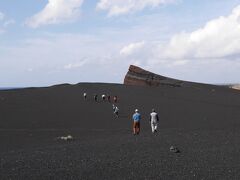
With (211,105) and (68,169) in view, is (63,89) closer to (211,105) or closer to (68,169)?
(211,105)

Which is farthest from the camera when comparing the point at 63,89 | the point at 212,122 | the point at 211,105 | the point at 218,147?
the point at 63,89

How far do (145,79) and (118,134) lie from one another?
91.0 ft

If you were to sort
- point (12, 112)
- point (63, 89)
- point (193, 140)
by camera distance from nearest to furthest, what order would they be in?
1. point (193, 140)
2. point (12, 112)
3. point (63, 89)

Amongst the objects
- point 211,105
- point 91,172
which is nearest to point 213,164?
point 91,172

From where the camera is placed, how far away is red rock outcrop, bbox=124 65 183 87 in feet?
188

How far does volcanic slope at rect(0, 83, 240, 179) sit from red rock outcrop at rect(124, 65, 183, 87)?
103cm

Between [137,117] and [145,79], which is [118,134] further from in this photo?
[145,79]

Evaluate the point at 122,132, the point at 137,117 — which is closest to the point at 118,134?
the point at 122,132

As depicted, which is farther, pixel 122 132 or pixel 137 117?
pixel 122 132

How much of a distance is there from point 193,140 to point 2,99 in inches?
1092

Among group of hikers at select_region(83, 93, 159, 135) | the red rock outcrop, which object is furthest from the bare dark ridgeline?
group of hikers at select_region(83, 93, 159, 135)

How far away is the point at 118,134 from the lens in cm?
3058

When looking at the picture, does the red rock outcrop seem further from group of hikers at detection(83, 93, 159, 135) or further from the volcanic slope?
group of hikers at detection(83, 93, 159, 135)

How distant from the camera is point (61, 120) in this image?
3866 centimetres
